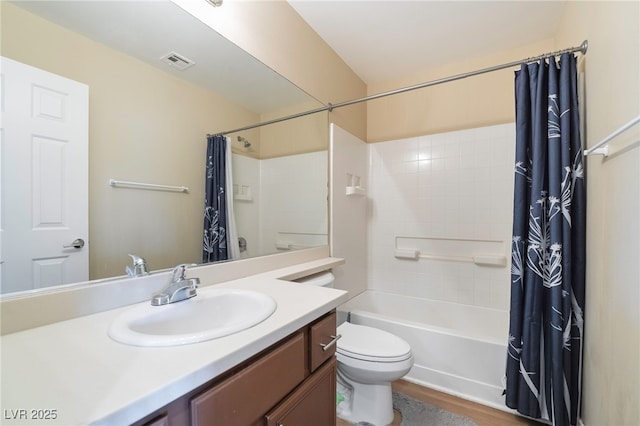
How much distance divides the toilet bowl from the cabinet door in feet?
1.57

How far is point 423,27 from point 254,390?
227cm

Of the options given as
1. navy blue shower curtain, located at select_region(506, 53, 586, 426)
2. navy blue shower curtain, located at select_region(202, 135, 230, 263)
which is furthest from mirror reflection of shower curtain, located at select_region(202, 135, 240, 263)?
navy blue shower curtain, located at select_region(506, 53, 586, 426)

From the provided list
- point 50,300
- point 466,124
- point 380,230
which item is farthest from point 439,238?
point 50,300

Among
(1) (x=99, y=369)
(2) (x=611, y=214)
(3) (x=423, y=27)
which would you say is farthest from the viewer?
(3) (x=423, y=27)

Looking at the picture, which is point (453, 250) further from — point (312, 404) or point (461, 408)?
point (312, 404)

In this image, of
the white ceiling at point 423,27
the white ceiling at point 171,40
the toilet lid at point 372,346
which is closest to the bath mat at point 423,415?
the toilet lid at point 372,346

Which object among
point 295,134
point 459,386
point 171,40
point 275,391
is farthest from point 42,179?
point 459,386

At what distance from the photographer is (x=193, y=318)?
932 millimetres

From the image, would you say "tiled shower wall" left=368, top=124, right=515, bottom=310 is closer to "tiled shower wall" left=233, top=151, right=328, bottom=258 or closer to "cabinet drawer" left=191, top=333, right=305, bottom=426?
"tiled shower wall" left=233, top=151, right=328, bottom=258

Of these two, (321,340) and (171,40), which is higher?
(171,40)

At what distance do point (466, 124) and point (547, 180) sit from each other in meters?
1.06

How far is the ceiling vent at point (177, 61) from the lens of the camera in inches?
42.7

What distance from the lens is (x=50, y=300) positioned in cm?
75

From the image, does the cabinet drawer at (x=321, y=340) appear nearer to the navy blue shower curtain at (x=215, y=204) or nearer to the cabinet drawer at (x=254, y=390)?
the cabinet drawer at (x=254, y=390)
